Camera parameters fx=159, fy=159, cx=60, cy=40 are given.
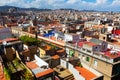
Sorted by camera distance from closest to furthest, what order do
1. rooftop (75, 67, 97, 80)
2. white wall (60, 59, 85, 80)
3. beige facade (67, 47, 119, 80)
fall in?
white wall (60, 59, 85, 80), rooftop (75, 67, 97, 80), beige facade (67, 47, 119, 80)

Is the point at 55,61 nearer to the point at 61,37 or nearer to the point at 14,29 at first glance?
the point at 61,37

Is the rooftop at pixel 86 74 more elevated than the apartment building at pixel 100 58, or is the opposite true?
the apartment building at pixel 100 58

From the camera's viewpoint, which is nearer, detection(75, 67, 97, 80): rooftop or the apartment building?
detection(75, 67, 97, 80): rooftop

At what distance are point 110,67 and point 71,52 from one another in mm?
12060

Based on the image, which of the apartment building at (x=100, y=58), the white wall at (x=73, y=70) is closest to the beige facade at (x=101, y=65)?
the apartment building at (x=100, y=58)

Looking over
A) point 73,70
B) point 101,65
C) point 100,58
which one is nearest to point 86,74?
point 73,70

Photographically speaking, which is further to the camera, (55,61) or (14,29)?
(14,29)

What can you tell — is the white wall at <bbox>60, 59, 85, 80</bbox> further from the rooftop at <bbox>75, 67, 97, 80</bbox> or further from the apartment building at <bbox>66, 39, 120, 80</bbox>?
the apartment building at <bbox>66, 39, 120, 80</bbox>

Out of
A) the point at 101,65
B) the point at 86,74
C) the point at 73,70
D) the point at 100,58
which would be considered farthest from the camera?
the point at 101,65

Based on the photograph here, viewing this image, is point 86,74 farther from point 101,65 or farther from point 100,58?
point 100,58

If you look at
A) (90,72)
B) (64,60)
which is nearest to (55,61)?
(64,60)

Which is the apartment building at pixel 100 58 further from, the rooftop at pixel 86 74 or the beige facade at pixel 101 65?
the rooftop at pixel 86 74

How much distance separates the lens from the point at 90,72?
32.0m

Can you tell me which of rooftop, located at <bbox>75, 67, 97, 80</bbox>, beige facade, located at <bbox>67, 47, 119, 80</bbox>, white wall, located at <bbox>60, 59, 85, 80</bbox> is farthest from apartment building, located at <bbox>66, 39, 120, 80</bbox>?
white wall, located at <bbox>60, 59, 85, 80</bbox>
